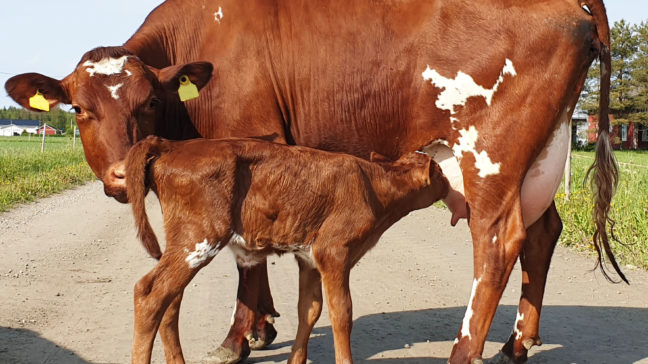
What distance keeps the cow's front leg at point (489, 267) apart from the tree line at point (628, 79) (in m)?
62.5

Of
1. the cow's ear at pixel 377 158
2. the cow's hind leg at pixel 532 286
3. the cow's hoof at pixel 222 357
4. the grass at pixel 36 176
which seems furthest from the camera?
the grass at pixel 36 176

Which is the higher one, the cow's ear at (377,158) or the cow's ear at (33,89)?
the cow's ear at (33,89)

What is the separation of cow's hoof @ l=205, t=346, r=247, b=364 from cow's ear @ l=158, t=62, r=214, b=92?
1979 millimetres

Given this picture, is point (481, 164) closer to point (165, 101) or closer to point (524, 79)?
point (524, 79)

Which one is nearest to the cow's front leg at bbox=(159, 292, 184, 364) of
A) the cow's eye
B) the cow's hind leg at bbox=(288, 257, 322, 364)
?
the cow's hind leg at bbox=(288, 257, 322, 364)

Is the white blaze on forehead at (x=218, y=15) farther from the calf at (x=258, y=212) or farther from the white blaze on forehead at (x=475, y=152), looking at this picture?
the white blaze on forehead at (x=475, y=152)

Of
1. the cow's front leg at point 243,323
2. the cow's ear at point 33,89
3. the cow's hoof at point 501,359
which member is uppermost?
the cow's ear at point 33,89

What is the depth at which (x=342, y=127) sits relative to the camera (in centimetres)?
574

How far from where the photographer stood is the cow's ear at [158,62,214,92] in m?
5.33

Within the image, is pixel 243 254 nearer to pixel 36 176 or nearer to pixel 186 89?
pixel 186 89

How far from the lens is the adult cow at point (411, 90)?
5371 millimetres

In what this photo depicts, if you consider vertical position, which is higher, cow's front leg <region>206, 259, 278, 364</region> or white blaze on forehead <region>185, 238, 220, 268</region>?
white blaze on forehead <region>185, 238, 220, 268</region>

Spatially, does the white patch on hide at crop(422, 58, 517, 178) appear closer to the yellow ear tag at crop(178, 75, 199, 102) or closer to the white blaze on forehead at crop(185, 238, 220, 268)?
the yellow ear tag at crop(178, 75, 199, 102)

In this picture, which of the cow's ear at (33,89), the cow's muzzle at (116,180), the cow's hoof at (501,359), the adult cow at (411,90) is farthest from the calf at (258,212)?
the cow's hoof at (501,359)
